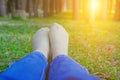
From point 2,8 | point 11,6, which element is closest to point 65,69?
point 2,8

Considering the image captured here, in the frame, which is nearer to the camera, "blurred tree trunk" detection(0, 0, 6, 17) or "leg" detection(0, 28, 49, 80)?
"leg" detection(0, 28, 49, 80)

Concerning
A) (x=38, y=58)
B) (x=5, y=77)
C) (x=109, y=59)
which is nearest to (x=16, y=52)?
(x=109, y=59)

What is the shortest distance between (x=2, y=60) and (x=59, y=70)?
1921 mm

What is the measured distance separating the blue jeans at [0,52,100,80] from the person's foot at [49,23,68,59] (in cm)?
39

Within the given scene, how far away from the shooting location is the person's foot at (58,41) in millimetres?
2316

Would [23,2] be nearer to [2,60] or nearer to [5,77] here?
[2,60]

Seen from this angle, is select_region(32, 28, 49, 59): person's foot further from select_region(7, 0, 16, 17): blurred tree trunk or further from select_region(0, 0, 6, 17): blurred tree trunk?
select_region(7, 0, 16, 17): blurred tree trunk

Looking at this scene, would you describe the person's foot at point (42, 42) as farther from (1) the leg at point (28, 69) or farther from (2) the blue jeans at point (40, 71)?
(2) the blue jeans at point (40, 71)

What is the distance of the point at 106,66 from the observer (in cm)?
341

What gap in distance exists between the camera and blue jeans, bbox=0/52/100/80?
5.26ft

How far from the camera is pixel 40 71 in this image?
1.76 meters

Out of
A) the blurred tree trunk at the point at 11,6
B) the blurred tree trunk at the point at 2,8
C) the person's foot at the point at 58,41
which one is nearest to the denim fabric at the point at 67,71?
the person's foot at the point at 58,41

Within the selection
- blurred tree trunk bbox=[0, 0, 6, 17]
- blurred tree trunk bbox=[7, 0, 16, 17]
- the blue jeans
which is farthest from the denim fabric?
blurred tree trunk bbox=[7, 0, 16, 17]

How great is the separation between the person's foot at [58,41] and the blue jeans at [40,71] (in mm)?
390
